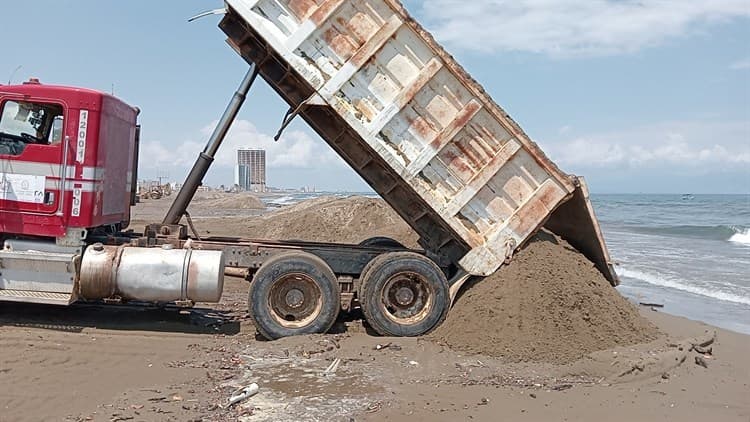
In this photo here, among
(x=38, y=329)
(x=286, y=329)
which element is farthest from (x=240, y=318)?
(x=38, y=329)

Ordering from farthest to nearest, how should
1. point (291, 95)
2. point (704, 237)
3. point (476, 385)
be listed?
point (704, 237)
point (291, 95)
point (476, 385)

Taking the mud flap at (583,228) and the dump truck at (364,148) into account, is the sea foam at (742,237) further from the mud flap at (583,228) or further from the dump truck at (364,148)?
the dump truck at (364,148)

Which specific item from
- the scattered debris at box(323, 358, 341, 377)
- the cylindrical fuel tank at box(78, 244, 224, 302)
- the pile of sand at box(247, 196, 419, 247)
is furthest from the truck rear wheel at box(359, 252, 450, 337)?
the pile of sand at box(247, 196, 419, 247)

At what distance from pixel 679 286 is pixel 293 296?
33.3 feet

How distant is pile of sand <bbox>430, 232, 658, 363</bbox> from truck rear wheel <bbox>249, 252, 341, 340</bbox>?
1.35m

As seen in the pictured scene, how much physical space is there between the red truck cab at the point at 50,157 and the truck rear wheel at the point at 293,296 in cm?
225

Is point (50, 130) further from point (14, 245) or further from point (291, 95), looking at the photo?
point (291, 95)

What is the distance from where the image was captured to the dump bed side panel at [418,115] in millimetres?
7371

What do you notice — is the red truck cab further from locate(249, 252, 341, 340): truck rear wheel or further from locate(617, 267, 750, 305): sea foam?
locate(617, 267, 750, 305): sea foam

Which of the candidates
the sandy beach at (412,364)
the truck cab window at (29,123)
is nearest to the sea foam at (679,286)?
the sandy beach at (412,364)

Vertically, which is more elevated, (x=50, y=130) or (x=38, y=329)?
(x=50, y=130)

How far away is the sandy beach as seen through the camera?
5.45m

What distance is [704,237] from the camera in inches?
1192

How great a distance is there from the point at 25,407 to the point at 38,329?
8.06 feet
